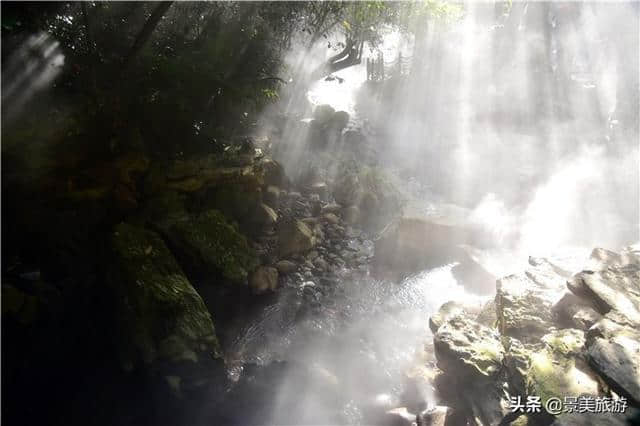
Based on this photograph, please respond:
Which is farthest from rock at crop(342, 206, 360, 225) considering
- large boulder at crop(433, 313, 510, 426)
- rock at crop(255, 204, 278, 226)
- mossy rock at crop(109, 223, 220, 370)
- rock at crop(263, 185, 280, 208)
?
mossy rock at crop(109, 223, 220, 370)

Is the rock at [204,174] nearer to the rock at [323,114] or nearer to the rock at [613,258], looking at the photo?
the rock at [613,258]

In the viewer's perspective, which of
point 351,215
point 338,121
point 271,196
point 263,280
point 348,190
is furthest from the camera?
point 338,121

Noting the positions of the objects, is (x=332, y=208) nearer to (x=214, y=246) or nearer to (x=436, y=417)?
(x=214, y=246)

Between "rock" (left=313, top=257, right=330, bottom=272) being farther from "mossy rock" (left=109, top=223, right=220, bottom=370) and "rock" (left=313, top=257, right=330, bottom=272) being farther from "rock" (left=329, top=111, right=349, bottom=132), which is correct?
"rock" (left=329, top=111, right=349, bottom=132)

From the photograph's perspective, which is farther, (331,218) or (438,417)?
(331,218)

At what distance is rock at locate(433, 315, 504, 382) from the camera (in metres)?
5.78

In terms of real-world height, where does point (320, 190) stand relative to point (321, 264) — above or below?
above

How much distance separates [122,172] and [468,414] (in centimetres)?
786

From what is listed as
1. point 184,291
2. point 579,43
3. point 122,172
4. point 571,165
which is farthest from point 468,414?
point 579,43

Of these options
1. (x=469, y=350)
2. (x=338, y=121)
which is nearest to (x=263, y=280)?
(x=469, y=350)

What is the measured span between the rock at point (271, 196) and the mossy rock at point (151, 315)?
4.87 m

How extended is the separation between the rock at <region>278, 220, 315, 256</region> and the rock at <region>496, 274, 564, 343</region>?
16.6ft

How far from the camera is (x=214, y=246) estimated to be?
25.1ft

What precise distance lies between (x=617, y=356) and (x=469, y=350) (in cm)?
206
